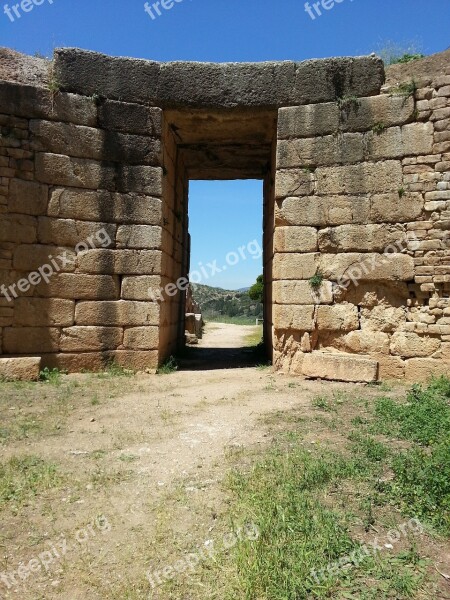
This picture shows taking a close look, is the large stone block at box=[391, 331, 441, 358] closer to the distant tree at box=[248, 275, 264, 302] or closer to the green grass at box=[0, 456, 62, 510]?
the green grass at box=[0, 456, 62, 510]

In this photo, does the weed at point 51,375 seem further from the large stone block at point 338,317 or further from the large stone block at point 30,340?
the large stone block at point 338,317

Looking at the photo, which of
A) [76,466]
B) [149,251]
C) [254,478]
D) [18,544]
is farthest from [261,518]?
[149,251]

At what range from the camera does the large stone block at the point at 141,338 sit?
752 cm

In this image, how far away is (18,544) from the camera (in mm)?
2576

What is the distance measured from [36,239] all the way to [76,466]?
15.5 feet

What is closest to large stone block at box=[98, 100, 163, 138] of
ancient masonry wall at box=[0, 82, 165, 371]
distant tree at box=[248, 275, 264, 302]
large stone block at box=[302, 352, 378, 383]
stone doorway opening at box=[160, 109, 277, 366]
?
ancient masonry wall at box=[0, 82, 165, 371]

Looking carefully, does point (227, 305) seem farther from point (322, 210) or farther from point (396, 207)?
point (396, 207)

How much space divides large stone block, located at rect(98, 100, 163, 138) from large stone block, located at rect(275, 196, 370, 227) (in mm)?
2616

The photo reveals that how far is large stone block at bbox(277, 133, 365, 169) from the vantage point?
728 centimetres

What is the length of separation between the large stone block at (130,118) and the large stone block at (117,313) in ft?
9.91

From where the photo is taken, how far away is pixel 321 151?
741cm

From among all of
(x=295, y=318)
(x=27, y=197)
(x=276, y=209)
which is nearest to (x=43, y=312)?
(x=27, y=197)

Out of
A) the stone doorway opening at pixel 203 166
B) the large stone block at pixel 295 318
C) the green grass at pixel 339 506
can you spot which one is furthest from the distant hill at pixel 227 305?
the green grass at pixel 339 506

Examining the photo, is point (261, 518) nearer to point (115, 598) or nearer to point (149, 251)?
point (115, 598)
